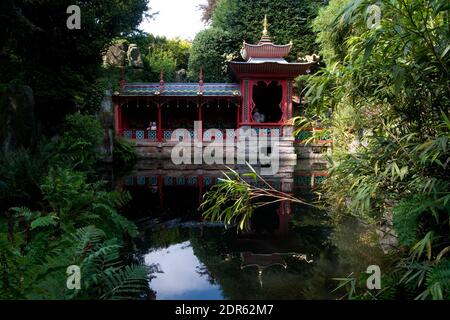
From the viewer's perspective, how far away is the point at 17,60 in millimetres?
8727

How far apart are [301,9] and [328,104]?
2061cm

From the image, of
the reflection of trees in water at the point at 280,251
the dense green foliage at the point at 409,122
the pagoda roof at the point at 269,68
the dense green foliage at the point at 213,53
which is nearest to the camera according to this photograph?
the dense green foliage at the point at 409,122

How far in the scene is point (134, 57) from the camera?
22781 millimetres

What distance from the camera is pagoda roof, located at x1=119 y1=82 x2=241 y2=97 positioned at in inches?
707

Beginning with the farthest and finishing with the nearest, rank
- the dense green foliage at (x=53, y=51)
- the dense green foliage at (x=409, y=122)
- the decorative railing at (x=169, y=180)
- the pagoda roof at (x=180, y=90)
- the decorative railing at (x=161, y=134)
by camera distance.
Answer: the pagoda roof at (x=180, y=90)
the decorative railing at (x=161, y=134)
the decorative railing at (x=169, y=180)
the dense green foliage at (x=53, y=51)
the dense green foliage at (x=409, y=122)

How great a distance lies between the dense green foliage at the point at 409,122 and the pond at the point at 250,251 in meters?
1.09

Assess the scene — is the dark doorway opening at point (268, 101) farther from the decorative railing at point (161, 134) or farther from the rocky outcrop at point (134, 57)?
the rocky outcrop at point (134, 57)

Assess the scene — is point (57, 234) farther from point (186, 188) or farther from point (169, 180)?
point (169, 180)

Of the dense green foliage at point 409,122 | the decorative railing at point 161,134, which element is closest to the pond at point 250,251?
the dense green foliage at point 409,122

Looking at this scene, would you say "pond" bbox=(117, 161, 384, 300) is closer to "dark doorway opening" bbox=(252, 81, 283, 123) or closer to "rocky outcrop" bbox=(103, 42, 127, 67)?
"dark doorway opening" bbox=(252, 81, 283, 123)

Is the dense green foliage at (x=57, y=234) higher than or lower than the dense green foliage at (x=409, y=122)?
lower

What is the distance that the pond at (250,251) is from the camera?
4457 millimetres

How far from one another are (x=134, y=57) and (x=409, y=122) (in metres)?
20.8
